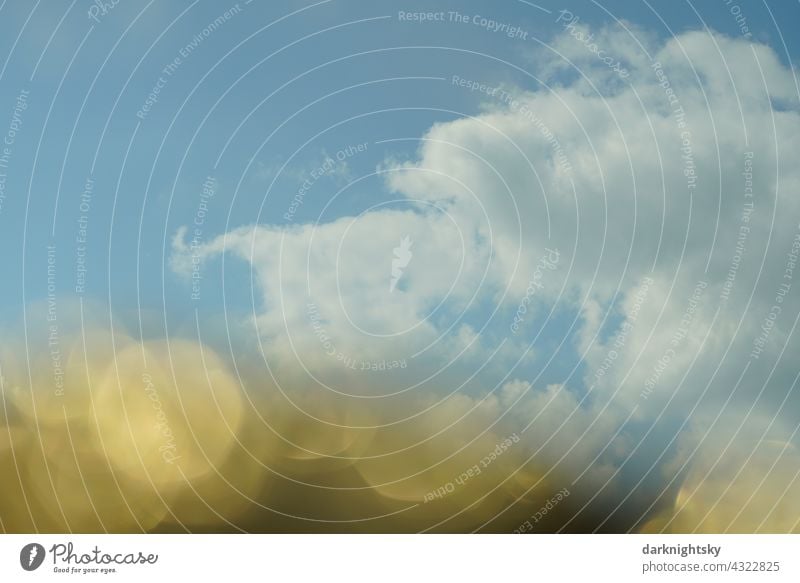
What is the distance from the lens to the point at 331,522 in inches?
282

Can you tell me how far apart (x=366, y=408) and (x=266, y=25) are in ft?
12.2

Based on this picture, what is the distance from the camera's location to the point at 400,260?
7480 mm

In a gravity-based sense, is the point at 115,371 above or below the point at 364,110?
below

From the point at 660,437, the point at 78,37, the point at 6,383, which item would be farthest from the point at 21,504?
the point at 660,437

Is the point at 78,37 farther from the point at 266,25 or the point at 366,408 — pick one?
the point at 366,408
